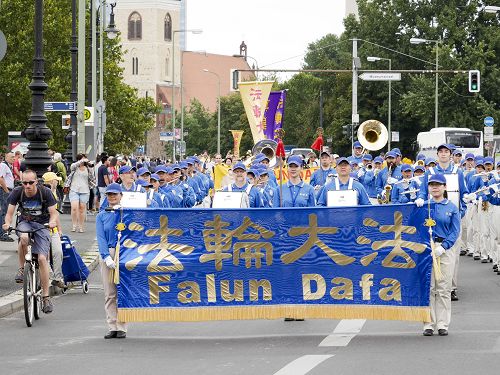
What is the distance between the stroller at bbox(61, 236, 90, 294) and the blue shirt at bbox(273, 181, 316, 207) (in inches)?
140

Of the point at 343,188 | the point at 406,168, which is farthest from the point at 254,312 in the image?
the point at 406,168

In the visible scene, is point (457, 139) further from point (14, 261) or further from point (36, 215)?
point (36, 215)

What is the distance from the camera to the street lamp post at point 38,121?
21906mm

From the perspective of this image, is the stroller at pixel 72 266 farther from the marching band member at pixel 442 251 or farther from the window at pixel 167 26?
the window at pixel 167 26

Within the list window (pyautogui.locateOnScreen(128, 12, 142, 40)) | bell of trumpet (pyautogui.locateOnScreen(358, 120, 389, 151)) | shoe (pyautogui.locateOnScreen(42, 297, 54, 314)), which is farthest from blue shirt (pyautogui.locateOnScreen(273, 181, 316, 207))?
window (pyautogui.locateOnScreen(128, 12, 142, 40))

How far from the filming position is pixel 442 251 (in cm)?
1354

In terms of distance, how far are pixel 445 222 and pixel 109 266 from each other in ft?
11.5

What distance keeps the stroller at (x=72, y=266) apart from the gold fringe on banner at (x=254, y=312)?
500cm

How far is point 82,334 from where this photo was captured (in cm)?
1394

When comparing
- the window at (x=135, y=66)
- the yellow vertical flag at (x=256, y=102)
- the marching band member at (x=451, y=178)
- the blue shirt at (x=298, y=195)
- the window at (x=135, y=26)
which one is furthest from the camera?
the window at (x=135, y=66)

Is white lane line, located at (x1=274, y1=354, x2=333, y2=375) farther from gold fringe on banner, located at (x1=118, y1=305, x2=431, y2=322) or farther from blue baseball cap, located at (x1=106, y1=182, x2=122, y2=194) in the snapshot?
blue baseball cap, located at (x1=106, y1=182, x2=122, y2=194)

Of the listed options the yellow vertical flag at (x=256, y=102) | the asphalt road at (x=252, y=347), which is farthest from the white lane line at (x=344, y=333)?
the yellow vertical flag at (x=256, y=102)

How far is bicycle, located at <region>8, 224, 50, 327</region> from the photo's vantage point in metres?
14.7

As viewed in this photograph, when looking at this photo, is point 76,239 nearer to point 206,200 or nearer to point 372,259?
point 206,200
